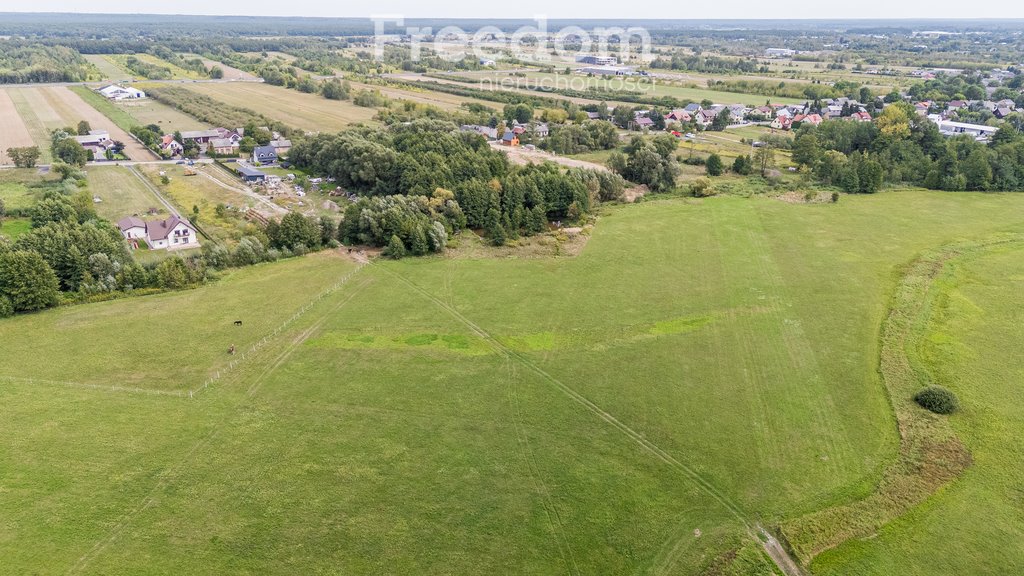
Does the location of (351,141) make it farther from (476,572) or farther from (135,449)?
(476,572)

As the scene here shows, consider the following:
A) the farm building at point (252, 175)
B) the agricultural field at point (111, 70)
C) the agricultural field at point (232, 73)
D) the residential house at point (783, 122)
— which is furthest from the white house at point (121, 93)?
the residential house at point (783, 122)

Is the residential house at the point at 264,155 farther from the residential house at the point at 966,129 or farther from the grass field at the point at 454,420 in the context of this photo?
the residential house at the point at 966,129

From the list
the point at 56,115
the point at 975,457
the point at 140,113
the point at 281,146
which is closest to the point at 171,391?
the point at 975,457

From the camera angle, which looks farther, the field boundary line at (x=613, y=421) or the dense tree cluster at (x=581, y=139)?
the dense tree cluster at (x=581, y=139)

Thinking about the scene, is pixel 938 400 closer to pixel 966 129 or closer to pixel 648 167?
pixel 648 167

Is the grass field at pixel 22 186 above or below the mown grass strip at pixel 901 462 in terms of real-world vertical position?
above

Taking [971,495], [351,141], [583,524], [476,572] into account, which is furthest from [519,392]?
[351,141]
